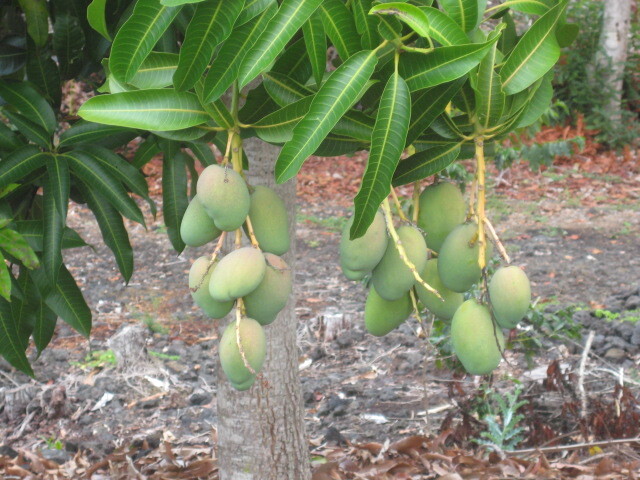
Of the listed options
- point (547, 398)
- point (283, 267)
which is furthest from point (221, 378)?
point (547, 398)

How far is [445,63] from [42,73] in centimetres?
99

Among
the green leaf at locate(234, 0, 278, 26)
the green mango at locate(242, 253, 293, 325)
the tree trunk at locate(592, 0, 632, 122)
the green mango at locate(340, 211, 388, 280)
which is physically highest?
the tree trunk at locate(592, 0, 632, 122)

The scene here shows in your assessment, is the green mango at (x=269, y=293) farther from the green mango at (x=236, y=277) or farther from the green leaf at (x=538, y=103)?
the green leaf at (x=538, y=103)

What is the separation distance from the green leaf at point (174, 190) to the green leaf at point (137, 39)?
0.74 metres

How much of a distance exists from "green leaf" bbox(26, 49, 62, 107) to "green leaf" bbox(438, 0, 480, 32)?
0.94 metres

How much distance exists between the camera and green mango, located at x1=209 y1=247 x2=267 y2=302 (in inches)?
31.0

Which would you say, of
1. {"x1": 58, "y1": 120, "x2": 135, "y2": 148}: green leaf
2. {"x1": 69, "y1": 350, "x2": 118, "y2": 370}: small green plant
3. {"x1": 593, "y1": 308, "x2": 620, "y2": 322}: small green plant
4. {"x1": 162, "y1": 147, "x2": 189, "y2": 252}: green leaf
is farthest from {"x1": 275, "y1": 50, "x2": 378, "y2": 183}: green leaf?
{"x1": 593, "y1": 308, "x2": 620, "y2": 322}: small green plant

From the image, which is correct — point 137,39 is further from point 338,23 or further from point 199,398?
point 199,398

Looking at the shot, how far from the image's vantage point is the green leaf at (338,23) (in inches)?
30.1

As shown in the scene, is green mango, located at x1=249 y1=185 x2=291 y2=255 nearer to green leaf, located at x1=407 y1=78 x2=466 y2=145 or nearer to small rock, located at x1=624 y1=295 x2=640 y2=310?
green leaf, located at x1=407 y1=78 x2=466 y2=145

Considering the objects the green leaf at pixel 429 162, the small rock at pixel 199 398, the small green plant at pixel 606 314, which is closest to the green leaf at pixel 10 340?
the green leaf at pixel 429 162

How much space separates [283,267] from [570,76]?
24.5 feet

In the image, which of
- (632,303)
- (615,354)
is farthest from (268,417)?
(632,303)

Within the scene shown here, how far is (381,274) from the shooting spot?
0.86m
